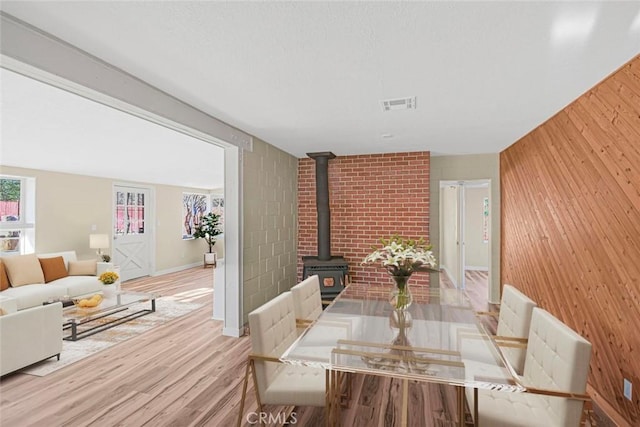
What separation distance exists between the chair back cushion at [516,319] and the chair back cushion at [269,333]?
1403mm

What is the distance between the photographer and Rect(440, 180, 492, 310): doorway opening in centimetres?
568

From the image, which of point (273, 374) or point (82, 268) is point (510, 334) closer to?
point (273, 374)

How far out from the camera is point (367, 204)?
186 inches

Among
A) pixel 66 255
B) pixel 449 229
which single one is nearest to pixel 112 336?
pixel 66 255

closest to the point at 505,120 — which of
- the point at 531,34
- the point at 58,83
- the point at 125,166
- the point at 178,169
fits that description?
the point at 531,34

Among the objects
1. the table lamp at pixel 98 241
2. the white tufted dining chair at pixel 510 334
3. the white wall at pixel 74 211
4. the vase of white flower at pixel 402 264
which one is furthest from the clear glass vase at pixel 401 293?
the white wall at pixel 74 211

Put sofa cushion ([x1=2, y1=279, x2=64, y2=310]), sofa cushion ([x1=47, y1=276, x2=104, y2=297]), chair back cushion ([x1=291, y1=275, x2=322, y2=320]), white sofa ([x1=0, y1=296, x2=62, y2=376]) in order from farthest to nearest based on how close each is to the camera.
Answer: sofa cushion ([x1=47, y1=276, x2=104, y2=297]) < sofa cushion ([x1=2, y1=279, x2=64, y2=310]) < white sofa ([x1=0, y1=296, x2=62, y2=376]) < chair back cushion ([x1=291, y1=275, x2=322, y2=320])

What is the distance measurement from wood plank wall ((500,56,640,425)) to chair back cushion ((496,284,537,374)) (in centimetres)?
56

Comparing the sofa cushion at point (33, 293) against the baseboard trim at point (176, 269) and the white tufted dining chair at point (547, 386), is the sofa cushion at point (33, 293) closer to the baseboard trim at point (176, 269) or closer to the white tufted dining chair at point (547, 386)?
the baseboard trim at point (176, 269)

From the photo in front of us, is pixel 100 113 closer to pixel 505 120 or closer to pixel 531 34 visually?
pixel 531 34

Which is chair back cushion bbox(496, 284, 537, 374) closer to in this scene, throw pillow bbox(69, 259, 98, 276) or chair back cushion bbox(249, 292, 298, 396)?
chair back cushion bbox(249, 292, 298, 396)

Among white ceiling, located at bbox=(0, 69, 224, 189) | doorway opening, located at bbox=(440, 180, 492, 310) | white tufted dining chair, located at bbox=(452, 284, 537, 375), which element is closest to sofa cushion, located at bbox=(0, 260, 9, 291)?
white ceiling, located at bbox=(0, 69, 224, 189)

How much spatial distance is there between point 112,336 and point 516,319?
394 centimetres

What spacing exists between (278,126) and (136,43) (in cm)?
168
